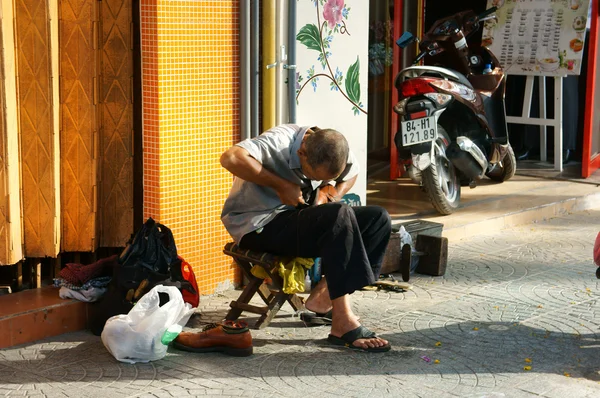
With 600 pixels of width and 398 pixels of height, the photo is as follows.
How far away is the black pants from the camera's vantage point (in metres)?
5.06

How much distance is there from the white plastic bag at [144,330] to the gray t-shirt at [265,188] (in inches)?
23.9

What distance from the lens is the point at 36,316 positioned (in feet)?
17.0

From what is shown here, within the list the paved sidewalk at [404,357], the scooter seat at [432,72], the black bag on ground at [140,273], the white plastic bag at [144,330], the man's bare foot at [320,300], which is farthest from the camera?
the scooter seat at [432,72]

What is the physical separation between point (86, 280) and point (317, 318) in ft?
4.21

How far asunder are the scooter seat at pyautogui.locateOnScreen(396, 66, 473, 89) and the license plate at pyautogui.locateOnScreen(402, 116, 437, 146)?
1.35 ft

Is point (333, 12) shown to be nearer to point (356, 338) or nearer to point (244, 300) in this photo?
point (244, 300)

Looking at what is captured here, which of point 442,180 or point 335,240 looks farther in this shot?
point 442,180

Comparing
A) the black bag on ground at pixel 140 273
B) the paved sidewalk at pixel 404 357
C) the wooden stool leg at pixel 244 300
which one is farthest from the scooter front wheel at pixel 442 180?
the black bag on ground at pixel 140 273

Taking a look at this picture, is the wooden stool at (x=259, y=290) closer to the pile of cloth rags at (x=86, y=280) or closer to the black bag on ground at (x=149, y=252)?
the black bag on ground at (x=149, y=252)

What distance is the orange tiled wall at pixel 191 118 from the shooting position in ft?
18.5

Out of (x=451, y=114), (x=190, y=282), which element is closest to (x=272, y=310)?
(x=190, y=282)

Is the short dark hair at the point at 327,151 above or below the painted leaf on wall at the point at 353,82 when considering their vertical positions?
below

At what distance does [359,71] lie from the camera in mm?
6777

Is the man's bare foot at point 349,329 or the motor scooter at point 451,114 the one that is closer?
the man's bare foot at point 349,329
